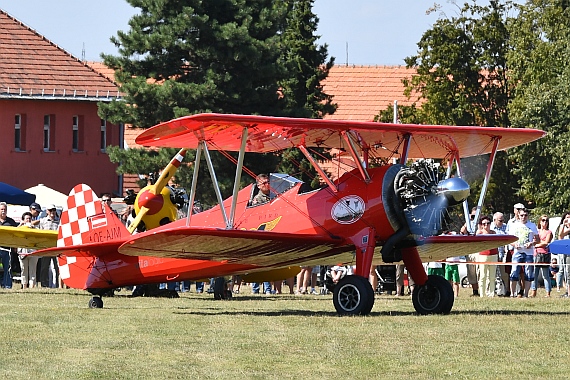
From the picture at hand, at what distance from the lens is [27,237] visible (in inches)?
816

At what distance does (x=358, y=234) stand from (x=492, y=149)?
2439mm

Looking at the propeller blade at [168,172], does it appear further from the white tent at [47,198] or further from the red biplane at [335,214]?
the white tent at [47,198]

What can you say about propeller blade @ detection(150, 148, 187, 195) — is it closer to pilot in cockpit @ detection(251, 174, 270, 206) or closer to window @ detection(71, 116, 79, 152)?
pilot in cockpit @ detection(251, 174, 270, 206)

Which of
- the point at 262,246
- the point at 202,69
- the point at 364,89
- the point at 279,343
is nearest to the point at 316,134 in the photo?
the point at 262,246

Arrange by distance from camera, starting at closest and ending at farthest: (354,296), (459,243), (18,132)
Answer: (354,296)
(459,243)
(18,132)

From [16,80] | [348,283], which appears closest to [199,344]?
[348,283]

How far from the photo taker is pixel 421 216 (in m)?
14.3

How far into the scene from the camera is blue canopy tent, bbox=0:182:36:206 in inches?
1094

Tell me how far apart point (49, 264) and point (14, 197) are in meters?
3.72

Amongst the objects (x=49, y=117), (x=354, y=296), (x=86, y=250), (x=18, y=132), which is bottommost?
(x=354, y=296)

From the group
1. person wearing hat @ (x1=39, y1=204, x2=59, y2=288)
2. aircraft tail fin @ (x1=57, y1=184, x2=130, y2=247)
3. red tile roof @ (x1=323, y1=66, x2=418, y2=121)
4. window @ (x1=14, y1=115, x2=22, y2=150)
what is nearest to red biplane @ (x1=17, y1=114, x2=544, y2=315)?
aircraft tail fin @ (x1=57, y1=184, x2=130, y2=247)

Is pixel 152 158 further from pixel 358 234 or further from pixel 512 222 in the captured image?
pixel 358 234

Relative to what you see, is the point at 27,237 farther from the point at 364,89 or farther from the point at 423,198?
the point at 364,89

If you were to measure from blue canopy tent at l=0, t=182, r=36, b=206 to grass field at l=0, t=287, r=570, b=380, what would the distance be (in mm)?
11634
